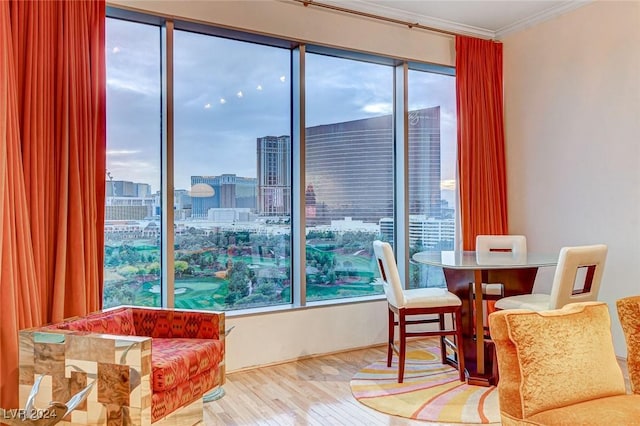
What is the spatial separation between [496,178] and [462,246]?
785 millimetres

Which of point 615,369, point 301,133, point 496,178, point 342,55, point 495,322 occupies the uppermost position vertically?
point 342,55

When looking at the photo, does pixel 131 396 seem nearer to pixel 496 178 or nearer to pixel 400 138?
pixel 400 138

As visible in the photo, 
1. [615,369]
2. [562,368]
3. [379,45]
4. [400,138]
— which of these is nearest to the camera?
[562,368]

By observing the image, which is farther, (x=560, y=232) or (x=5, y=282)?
(x=560, y=232)

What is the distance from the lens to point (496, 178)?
484 centimetres

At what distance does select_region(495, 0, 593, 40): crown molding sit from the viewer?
168 inches

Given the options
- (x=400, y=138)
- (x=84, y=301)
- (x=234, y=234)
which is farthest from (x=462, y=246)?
(x=84, y=301)

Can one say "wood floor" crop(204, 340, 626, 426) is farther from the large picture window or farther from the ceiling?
the ceiling

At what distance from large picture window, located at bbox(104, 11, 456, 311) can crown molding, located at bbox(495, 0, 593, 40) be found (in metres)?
0.70

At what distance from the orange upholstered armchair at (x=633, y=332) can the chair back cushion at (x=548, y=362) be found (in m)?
0.18

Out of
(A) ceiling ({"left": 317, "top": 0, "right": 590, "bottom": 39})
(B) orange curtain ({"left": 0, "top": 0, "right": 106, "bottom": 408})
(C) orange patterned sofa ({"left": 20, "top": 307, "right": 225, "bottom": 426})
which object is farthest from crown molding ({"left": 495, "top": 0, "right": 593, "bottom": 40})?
(C) orange patterned sofa ({"left": 20, "top": 307, "right": 225, "bottom": 426})

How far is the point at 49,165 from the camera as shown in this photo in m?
2.90

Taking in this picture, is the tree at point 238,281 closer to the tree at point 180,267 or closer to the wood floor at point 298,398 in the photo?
the tree at point 180,267

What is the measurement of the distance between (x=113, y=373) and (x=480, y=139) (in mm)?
3861
